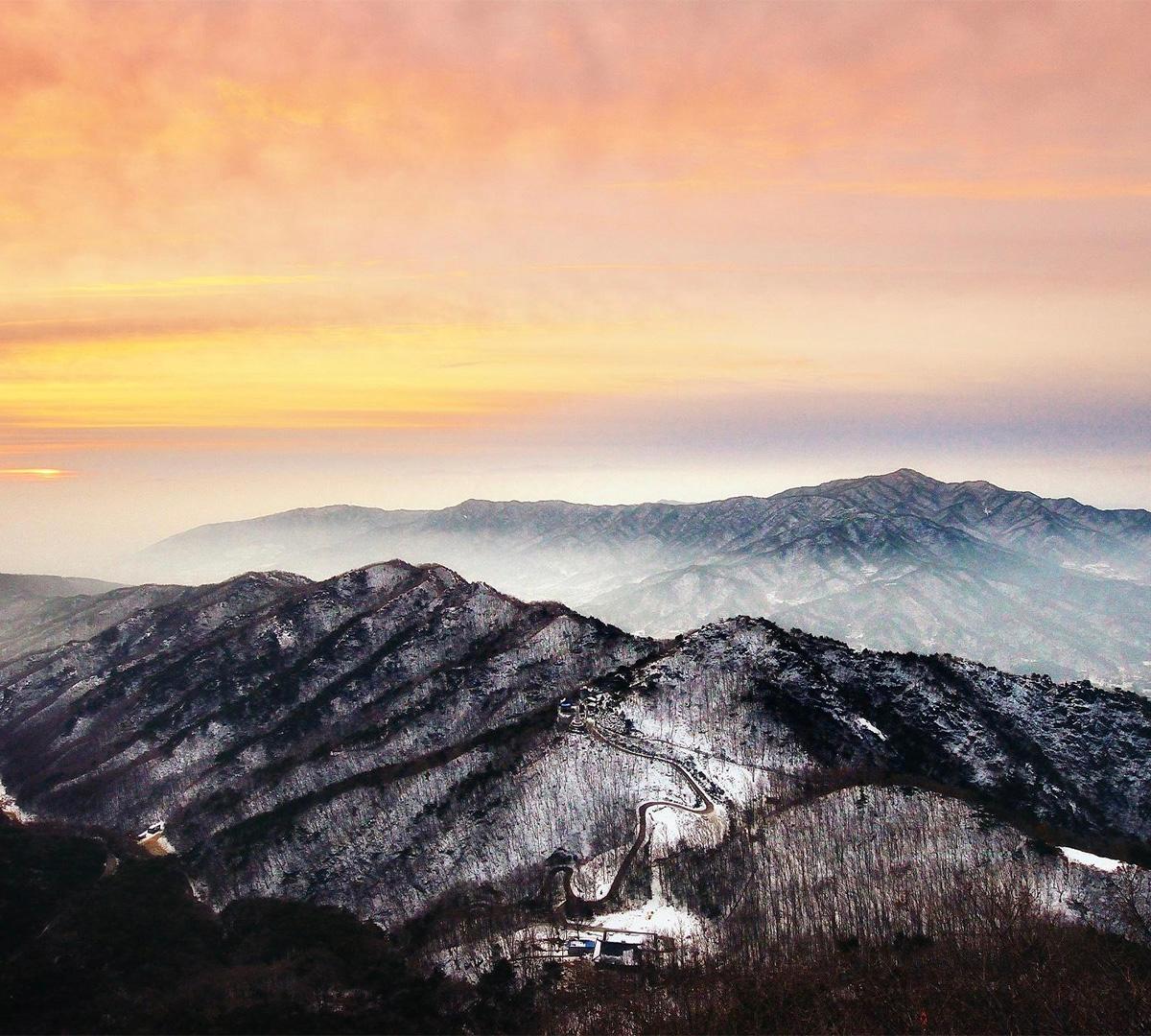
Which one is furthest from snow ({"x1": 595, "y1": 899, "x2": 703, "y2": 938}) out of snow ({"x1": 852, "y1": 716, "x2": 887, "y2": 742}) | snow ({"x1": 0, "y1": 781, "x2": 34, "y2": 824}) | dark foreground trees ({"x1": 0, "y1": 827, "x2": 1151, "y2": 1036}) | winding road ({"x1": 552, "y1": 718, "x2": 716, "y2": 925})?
snow ({"x1": 0, "y1": 781, "x2": 34, "y2": 824})

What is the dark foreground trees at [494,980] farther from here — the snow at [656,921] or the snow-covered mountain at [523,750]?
the snow-covered mountain at [523,750]

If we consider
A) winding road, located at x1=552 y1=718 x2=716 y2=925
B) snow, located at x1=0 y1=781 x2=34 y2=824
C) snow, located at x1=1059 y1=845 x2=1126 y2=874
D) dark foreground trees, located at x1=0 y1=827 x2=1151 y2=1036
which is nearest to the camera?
dark foreground trees, located at x1=0 y1=827 x2=1151 y2=1036

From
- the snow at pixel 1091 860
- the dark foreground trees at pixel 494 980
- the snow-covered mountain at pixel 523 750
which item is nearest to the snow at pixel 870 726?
A: the snow-covered mountain at pixel 523 750

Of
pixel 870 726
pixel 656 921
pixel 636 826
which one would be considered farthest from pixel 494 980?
pixel 870 726

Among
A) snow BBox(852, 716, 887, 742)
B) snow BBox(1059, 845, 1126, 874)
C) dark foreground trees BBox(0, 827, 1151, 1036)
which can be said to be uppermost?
snow BBox(852, 716, 887, 742)

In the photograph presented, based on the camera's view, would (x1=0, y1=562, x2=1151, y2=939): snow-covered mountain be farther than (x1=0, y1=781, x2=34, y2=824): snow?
No

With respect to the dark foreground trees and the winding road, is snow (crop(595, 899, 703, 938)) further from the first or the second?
the dark foreground trees

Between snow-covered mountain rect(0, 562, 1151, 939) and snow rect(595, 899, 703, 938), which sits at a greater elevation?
snow-covered mountain rect(0, 562, 1151, 939)
